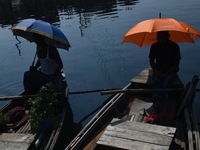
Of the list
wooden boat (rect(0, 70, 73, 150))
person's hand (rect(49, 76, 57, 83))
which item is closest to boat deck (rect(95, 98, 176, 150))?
wooden boat (rect(0, 70, 73, 150))

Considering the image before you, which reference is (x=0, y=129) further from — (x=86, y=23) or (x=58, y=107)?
(x=86, y=23)

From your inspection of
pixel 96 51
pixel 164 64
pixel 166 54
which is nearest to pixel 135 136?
pixel 164 64

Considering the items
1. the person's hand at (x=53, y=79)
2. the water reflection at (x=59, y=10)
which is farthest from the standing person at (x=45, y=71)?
the water reflection at (x=59, y=10)

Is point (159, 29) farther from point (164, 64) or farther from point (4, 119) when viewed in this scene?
point (4, 119)

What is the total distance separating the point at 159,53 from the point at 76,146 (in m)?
3.47

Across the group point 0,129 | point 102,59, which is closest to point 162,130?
point 0,129

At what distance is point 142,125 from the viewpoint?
5.47 metres

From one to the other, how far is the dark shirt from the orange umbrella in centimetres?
46

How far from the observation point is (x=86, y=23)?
22.9 metres

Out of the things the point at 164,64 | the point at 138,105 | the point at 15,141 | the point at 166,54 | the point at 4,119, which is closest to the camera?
the point at 15,141

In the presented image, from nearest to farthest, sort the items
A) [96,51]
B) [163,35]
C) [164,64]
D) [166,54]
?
[163,35] → [166,54] → [164,64] → [96,51]

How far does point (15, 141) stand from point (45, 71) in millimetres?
2985

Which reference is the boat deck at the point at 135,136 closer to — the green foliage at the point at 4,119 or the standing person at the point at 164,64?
the standing person at the point at 164,64

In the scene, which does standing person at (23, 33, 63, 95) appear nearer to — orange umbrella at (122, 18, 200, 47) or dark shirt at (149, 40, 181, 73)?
orange umbrella at (122, 18, 200, 47)
